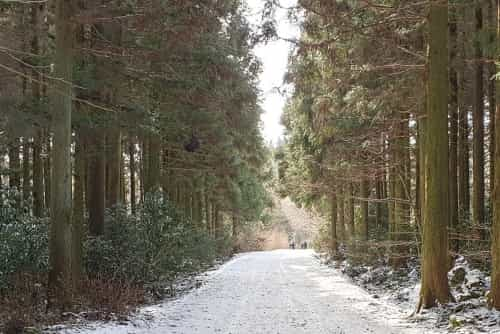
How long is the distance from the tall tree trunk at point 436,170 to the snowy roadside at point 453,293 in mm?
506

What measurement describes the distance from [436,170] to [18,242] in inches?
329

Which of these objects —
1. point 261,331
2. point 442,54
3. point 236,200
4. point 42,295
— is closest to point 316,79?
point 442,54

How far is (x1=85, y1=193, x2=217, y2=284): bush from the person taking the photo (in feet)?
40.1

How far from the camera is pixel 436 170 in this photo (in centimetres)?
931

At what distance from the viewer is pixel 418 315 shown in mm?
9070

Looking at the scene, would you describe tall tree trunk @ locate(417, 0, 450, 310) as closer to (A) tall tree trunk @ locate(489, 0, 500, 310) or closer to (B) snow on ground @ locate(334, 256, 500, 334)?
(B) snow on ground @ locate(334, 256, 500, 334)

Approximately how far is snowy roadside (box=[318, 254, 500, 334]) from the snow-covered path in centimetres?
44

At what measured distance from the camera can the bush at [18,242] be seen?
987cm

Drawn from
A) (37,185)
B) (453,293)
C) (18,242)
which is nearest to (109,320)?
(18,242)

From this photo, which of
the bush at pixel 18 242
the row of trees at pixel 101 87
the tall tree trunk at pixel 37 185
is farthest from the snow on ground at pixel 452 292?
the tall tree trunk at pixel 37 185

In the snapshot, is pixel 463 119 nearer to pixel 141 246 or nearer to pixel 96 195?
pixel 141 246

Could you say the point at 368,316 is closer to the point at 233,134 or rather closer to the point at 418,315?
the point at 418,315

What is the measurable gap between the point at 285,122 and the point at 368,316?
22.9m

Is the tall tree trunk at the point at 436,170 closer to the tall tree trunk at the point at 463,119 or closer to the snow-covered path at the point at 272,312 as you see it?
the snow-covered path at the point at 272,312
